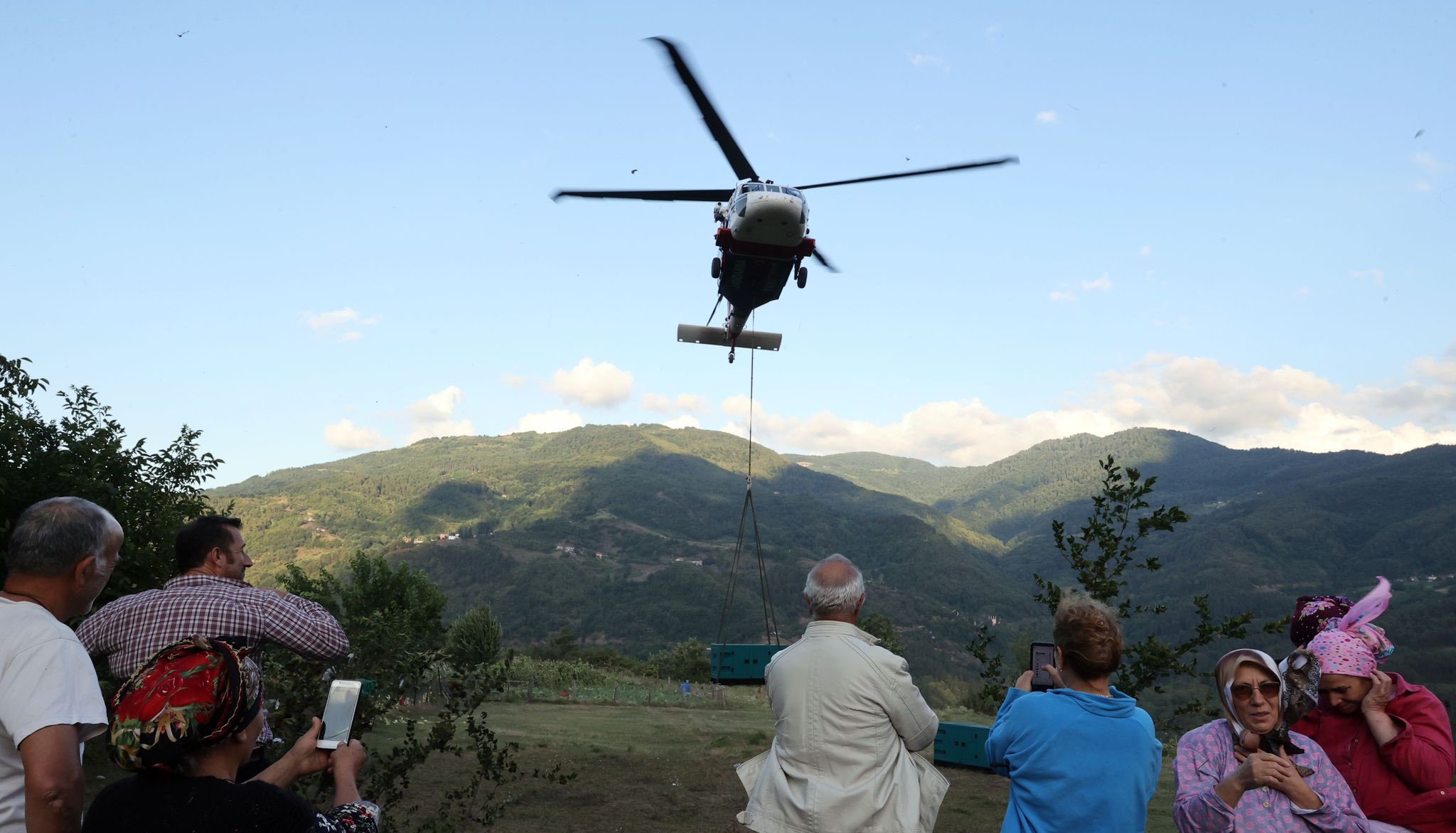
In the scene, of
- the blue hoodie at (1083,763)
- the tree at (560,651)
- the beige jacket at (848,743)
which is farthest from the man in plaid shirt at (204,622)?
the tree at (560,651)

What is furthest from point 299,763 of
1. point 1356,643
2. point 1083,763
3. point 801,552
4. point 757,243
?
point 801,552

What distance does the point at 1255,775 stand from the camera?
2.79 m

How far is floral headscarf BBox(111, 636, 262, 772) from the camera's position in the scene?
2.05 metres

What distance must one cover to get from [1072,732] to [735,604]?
86781mm

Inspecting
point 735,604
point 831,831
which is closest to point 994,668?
point 831,831

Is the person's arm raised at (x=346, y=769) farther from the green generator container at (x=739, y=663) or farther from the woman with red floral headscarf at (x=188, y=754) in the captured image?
the green generator container at (x=739, y=663)

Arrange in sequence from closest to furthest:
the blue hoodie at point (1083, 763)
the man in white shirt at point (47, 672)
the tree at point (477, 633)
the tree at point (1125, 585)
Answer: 1. the man in white shirt at point (47, 672)
2. the blue hoodie at point (1083, 763)
3. the tree at point (1125, 585)
4. the tree at point (477, 633)

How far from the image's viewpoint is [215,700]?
82.5 inches

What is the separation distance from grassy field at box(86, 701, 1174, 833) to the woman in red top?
614cm

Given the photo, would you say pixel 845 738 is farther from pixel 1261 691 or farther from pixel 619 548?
pixel 619 548

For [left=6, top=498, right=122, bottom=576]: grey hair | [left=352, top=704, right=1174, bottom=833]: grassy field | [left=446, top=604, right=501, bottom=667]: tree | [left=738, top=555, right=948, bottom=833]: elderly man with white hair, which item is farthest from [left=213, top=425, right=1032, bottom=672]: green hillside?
[left=6, top=498, right=122, bottom=576]: grey hair

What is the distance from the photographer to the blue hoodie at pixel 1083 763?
3035 millimetres

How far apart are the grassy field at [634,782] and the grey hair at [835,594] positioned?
4.62 meters

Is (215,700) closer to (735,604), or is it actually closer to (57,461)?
(57,461)
